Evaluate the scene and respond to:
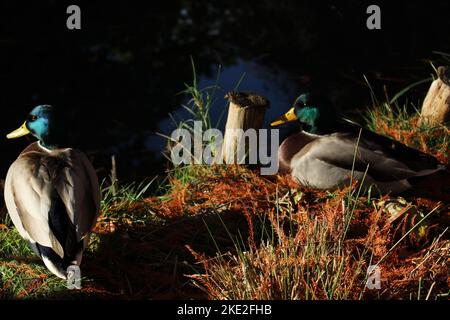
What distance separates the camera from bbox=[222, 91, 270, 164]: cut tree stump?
15.7ft

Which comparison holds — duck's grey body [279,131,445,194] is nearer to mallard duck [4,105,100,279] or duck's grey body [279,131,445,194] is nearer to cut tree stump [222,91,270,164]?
cut tree stump [222,91,270,164]

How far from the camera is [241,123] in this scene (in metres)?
4.80

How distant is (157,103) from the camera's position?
7.18 m

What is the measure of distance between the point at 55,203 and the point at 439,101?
2802 mm

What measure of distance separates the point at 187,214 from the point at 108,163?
2447 mm

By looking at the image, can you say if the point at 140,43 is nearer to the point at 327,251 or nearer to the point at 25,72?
the point at 25,72


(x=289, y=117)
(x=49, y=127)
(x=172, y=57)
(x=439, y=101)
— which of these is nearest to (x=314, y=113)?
(x=289, y=117)

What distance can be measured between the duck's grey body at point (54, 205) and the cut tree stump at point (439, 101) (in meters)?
2.48

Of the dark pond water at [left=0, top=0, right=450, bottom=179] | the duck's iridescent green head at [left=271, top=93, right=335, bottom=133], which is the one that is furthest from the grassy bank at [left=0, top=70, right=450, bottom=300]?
the dark pond water at [left=0, top=0, right=450, bottom=179]

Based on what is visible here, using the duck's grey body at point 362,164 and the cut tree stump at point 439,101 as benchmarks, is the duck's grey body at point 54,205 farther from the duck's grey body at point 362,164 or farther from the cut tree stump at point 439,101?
the cut tree stump at point 439,101

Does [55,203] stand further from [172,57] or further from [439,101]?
[172,57]

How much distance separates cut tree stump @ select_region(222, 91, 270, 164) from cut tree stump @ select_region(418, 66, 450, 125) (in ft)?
3.96

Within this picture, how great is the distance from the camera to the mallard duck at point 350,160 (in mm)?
4449

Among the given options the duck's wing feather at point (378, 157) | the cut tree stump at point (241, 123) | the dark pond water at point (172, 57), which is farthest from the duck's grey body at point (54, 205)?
the dark pond water at point (172, 57)
